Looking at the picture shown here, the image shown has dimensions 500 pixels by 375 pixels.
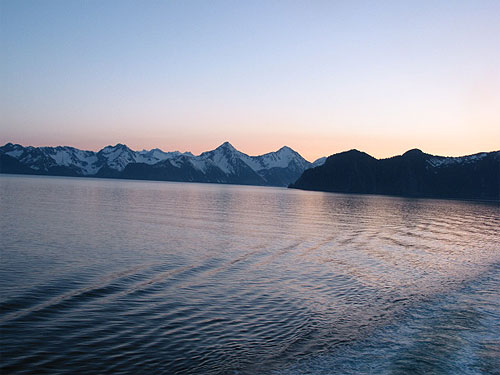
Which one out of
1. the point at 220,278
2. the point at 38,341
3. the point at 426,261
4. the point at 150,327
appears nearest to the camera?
the point at 38,341

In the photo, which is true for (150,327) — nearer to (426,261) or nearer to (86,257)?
(86,257)

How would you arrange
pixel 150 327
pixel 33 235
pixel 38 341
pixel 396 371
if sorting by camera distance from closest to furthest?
pixel 396 371
pixel 38 341
pixel 150 327
pixel 33 235

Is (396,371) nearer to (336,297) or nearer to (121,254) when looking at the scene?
(336,297)

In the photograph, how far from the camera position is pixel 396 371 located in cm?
1364

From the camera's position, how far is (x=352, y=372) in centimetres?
1370

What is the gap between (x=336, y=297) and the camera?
23.5 metres

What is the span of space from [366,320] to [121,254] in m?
22.7

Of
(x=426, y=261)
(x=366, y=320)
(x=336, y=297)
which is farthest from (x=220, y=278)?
(x=426, y=261)

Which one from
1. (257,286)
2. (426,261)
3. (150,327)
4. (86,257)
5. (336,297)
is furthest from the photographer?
(426,261)

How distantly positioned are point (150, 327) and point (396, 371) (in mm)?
10883

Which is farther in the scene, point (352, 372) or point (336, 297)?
point (336, 297)

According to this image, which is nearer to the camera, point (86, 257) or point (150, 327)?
point (150, 327)

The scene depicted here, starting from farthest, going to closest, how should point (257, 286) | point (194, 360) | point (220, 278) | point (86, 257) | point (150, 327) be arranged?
point (86, 257), point (220, 278), point (257, 286), point (150, 327), point (194, 360)

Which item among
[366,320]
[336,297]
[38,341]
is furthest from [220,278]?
[38,341]
